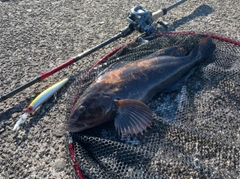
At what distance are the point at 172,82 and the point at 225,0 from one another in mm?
3554

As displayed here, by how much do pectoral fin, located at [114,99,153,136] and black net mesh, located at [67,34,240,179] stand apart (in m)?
0.11

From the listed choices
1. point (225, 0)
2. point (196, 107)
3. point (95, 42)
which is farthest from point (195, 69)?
point (225, 0)

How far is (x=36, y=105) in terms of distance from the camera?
13.1 ft

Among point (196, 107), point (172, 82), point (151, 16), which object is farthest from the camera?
point (151, 16)

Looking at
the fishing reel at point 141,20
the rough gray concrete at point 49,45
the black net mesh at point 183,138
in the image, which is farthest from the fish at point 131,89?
the fishing reel at point 141,20

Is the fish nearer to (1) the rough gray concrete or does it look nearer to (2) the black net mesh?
(2) the black net mesh

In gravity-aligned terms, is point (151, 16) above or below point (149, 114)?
above

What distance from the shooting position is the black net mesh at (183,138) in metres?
3.00

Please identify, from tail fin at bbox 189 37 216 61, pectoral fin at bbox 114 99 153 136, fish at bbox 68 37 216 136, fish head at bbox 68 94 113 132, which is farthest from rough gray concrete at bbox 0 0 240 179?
tail fin at bbox 189 37 216 61

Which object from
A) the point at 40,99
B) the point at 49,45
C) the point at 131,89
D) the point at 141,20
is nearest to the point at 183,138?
the point at 131,89

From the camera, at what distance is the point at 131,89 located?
356 cm

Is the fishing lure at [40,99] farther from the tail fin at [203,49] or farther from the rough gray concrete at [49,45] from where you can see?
the tail fin at [203,49]

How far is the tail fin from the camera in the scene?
13.4ft

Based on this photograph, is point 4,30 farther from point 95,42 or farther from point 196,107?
point 196,107
